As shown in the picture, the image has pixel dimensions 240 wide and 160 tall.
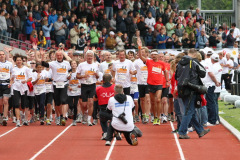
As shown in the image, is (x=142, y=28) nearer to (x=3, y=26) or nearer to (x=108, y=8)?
(x=108, y=8)

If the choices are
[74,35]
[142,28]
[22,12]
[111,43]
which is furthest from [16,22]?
[142,28]

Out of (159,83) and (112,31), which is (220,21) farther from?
(159,83)

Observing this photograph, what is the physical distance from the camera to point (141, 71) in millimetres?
19719

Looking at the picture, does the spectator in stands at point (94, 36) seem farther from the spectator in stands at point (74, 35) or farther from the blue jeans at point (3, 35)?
the blue jeans at point (3, 35)

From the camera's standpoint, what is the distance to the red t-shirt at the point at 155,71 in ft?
61.6

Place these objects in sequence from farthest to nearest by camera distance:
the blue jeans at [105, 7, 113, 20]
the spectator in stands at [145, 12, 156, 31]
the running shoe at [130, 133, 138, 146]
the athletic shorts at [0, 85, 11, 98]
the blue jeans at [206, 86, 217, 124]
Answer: the spectator in stands at [145, 12, 156, 31] < the blue jeans at [105, 7, 113, 20] < the athletic shorts at [0, 85, 11, 98] < the blue jeans at [206, 86, 217, 124] < the running shoe at [130, 133, 138, 146]

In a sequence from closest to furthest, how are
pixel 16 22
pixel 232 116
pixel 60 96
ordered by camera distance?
1. pixel 60 96
2. pixel 232 116
3. pixel 16 22

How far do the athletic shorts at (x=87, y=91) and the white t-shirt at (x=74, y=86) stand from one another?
76cm

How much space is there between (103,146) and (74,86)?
19.1 ft

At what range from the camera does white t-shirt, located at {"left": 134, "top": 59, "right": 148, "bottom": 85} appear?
19594 mm

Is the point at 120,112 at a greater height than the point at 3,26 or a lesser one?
lesser

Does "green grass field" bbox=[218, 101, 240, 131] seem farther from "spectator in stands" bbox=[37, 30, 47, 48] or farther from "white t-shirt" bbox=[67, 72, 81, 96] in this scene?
"spectator in stands" bbox=[37, 30, 47, 48]

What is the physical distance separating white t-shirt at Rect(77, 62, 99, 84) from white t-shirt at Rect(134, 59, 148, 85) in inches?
58.2

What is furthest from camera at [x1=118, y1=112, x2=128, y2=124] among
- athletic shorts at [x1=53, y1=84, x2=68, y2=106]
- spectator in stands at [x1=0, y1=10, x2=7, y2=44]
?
spectator in stands at [x1=0, y1=10, x2=7, y2=44]
